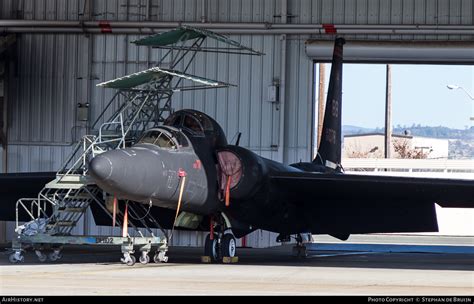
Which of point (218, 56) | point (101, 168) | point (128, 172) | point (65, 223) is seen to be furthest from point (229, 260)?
point (218, 56)

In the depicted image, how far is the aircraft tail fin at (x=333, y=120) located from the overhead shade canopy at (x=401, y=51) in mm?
2326

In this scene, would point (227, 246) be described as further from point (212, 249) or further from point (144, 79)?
point (144, 79)

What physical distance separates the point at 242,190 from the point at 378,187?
281cm

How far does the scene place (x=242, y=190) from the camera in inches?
757

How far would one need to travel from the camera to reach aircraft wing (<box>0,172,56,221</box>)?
21531 millimetres

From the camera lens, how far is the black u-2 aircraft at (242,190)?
17344 mm

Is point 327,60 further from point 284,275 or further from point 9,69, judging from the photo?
point 284,275

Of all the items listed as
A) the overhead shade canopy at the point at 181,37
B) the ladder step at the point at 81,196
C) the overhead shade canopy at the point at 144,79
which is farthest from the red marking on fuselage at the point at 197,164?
the overhead shade canopy at the point at 181,37

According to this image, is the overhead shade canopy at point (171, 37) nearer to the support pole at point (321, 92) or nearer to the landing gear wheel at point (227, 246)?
the landing gear wheel at point (227, 246)

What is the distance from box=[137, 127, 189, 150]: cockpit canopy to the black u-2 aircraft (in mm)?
18

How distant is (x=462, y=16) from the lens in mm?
27891

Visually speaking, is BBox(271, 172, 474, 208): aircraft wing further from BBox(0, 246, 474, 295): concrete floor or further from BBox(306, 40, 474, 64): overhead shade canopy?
BBox(306, 40, 474, 64): overhead shade canopy

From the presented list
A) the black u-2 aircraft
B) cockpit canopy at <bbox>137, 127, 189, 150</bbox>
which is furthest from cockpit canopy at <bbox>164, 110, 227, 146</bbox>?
cockpit canopy at <bbox>137, 127, 189, 150</bbox>

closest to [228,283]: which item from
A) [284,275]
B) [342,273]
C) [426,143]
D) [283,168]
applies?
[284,275]
